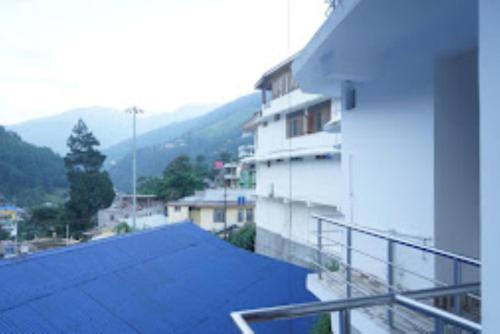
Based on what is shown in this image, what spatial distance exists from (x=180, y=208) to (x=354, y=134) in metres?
20.8

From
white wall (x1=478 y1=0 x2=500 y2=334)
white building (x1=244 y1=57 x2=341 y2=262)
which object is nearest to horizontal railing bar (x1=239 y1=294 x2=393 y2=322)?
white wall (x1=478 y1=0 x2=500 y2=334)

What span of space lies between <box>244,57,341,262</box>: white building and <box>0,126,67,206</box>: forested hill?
33592 mm

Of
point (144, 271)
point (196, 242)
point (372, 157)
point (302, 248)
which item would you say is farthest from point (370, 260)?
point (302, 248)

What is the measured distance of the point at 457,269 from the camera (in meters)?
2.14

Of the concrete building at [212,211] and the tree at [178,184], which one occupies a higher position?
the tree at [178,184]

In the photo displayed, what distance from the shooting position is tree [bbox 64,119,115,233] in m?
31.4

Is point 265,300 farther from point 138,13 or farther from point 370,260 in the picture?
point 138,13

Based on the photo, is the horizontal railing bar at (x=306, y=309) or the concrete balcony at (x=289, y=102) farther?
the concrete balcony at (x=289, y=102)

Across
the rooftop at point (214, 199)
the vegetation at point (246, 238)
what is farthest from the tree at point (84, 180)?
the vegetation at point (246, 238)

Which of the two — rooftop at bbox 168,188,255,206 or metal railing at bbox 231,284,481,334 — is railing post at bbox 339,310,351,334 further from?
rooftop at bbox 168,188,255,206

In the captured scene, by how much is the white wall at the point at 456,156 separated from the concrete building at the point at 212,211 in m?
20.2

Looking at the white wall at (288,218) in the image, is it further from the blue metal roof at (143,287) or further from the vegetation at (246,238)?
the blue metal roof at (143,287)

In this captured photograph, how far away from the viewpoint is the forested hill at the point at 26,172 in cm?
3912

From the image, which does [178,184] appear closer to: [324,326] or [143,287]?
[143,287]
